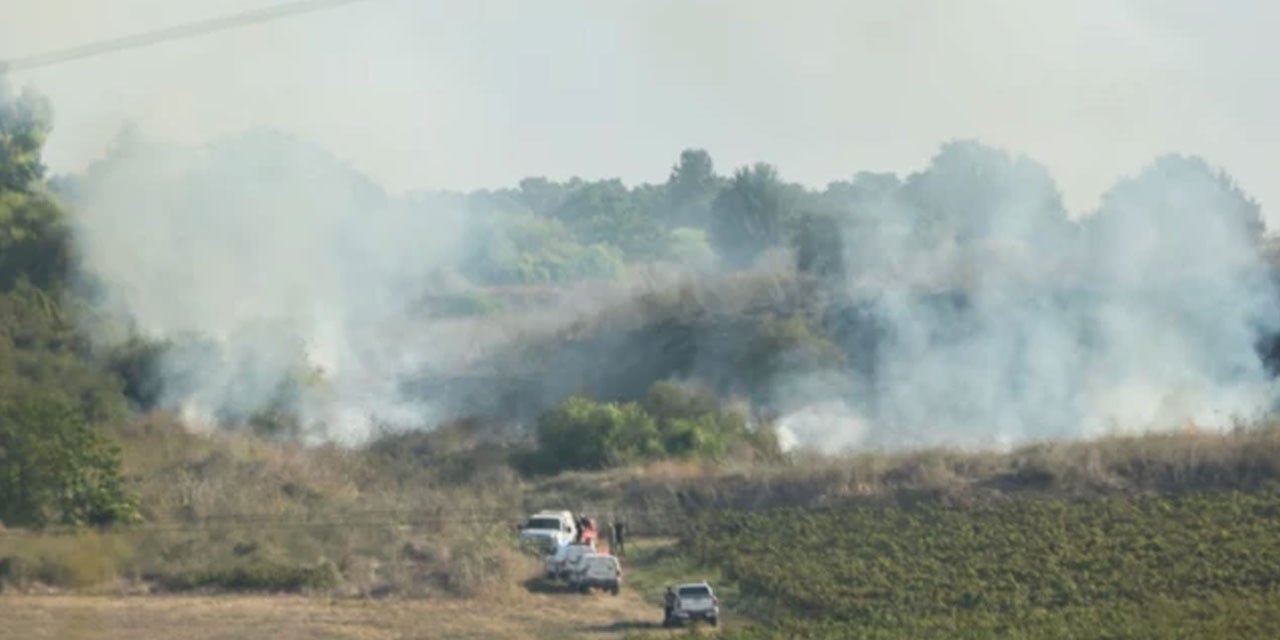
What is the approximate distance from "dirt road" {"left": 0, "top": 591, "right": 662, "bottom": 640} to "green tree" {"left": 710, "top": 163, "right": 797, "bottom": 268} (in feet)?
274

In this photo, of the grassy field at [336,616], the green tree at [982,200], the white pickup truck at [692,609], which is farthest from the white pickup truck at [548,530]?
the green tree at [982,200]

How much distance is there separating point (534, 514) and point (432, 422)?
1490 centimetres

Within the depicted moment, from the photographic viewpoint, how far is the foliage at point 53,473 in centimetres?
5269

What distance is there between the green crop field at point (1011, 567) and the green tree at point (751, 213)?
75.6 meters

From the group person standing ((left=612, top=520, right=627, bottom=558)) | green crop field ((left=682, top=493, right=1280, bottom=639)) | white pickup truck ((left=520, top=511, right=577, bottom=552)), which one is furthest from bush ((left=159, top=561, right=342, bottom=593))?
green crop field ((left=682, top=493, right=1280, bottom=639))

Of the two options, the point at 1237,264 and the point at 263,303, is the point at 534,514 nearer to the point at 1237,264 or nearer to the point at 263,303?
the point at 263,303

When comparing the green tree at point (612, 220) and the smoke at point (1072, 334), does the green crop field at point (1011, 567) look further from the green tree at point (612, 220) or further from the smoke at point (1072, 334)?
the green tree at point (612, 220)

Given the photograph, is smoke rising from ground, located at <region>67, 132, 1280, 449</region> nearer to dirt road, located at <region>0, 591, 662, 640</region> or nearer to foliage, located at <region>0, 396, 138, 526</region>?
foliage, located at <region>0, 396, 138, 526</region>

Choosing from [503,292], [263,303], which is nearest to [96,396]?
[263,303]

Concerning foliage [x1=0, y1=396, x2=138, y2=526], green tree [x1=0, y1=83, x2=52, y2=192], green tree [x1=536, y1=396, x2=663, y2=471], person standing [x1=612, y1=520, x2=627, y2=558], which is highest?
green tree [x1=0, y1=83, x2=52, y2=192]

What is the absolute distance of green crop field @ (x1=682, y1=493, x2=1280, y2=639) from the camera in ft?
136

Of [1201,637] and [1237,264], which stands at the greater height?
[1237,264]

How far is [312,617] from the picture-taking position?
45.2 metres

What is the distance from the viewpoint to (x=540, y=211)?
170 m
